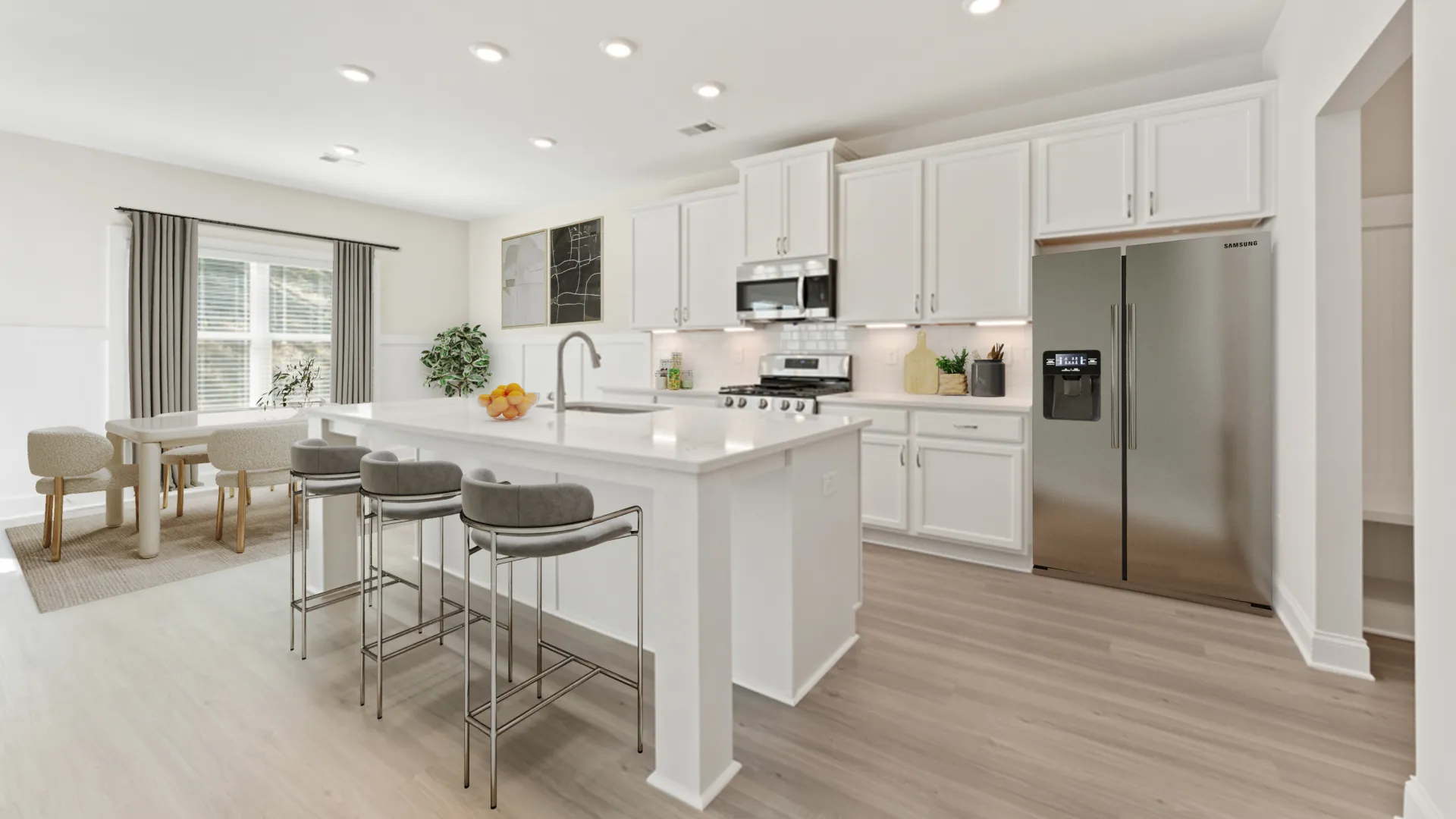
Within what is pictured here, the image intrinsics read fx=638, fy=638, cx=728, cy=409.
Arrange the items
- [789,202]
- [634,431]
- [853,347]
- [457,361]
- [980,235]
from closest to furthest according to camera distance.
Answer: [634,431]
[980,235]
[789,202]
[853,347]
[457,361]

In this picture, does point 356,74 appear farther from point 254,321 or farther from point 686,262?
point 254,321

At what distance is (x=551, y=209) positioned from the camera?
640cm

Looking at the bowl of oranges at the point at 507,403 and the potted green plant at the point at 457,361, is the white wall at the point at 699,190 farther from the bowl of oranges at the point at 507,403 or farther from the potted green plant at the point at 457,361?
the bowl of oranges at the point at 507,403

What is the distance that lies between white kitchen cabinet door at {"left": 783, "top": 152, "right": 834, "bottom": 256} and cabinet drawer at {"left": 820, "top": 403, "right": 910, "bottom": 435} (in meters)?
1.03

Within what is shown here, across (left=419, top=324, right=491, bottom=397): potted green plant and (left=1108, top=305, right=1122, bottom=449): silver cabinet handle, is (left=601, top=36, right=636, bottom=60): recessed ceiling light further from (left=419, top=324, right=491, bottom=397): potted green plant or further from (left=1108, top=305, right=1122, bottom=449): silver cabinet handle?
(left=419, top=324, right=491, bottom=397): potted green plant

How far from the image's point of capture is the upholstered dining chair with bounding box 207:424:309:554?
3686 mm

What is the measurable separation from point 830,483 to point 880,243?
2.28 metres

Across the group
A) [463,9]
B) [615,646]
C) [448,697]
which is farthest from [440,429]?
[463,9]

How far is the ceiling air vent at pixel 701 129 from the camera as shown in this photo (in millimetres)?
4188

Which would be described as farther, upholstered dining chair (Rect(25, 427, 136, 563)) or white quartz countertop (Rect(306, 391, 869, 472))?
upholstered dining chair (Rect(25, 427, 136, 563))

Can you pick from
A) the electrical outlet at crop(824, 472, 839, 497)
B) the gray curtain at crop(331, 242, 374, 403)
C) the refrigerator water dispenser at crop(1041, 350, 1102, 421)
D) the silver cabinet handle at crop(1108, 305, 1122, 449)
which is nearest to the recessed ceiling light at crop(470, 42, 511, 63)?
the electrical outlet at crop(824, 472, 839, 497)

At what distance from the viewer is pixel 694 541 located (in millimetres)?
1646

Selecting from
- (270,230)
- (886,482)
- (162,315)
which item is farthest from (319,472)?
(270,230)

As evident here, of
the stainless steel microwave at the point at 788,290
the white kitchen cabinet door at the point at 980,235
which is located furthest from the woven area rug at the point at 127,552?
the white kitchen cabinet door at the point at 980,235
